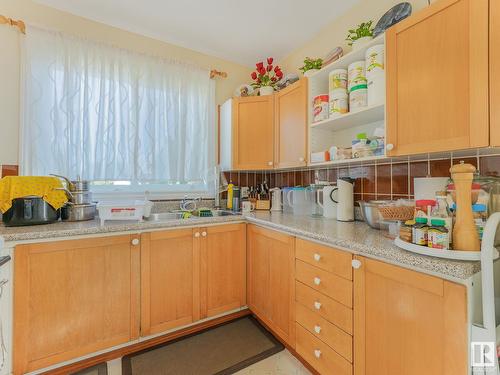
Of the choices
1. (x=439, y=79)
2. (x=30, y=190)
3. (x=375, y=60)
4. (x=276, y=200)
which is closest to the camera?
(x=439, y=79)

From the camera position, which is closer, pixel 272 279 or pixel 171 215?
pixel 272 279

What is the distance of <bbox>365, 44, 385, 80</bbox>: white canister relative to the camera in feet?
4.42

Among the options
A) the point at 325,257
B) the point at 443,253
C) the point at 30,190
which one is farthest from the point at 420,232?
the point at 30,190

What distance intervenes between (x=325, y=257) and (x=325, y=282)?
0.13 metres

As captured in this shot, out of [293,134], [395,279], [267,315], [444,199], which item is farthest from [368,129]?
[267,315]

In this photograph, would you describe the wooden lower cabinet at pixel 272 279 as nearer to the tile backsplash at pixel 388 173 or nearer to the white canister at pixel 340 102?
the tile backsplash at pixel 388 173

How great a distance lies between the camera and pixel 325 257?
1.25 meters

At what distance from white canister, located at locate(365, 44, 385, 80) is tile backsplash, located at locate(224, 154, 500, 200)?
573 mm

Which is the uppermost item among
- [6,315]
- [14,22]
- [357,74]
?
[14,22]

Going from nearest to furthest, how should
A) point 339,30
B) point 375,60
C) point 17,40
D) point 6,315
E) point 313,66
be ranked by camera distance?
point 6,315 → point 375,60 → point 17,40 → point 313,66 → point 339,30

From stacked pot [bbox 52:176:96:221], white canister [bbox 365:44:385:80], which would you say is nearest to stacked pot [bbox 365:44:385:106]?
white canister [bbox 365:44:385:80]

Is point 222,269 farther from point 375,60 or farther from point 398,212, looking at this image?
point 375,60

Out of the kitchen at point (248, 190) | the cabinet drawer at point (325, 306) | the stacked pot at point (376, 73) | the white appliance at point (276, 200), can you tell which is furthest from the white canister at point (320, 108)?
the cabinet drawer at point (325, 306)

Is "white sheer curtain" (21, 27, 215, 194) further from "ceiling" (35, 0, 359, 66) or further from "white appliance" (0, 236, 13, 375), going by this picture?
"white appliance" (0, 236, 13, 375)
